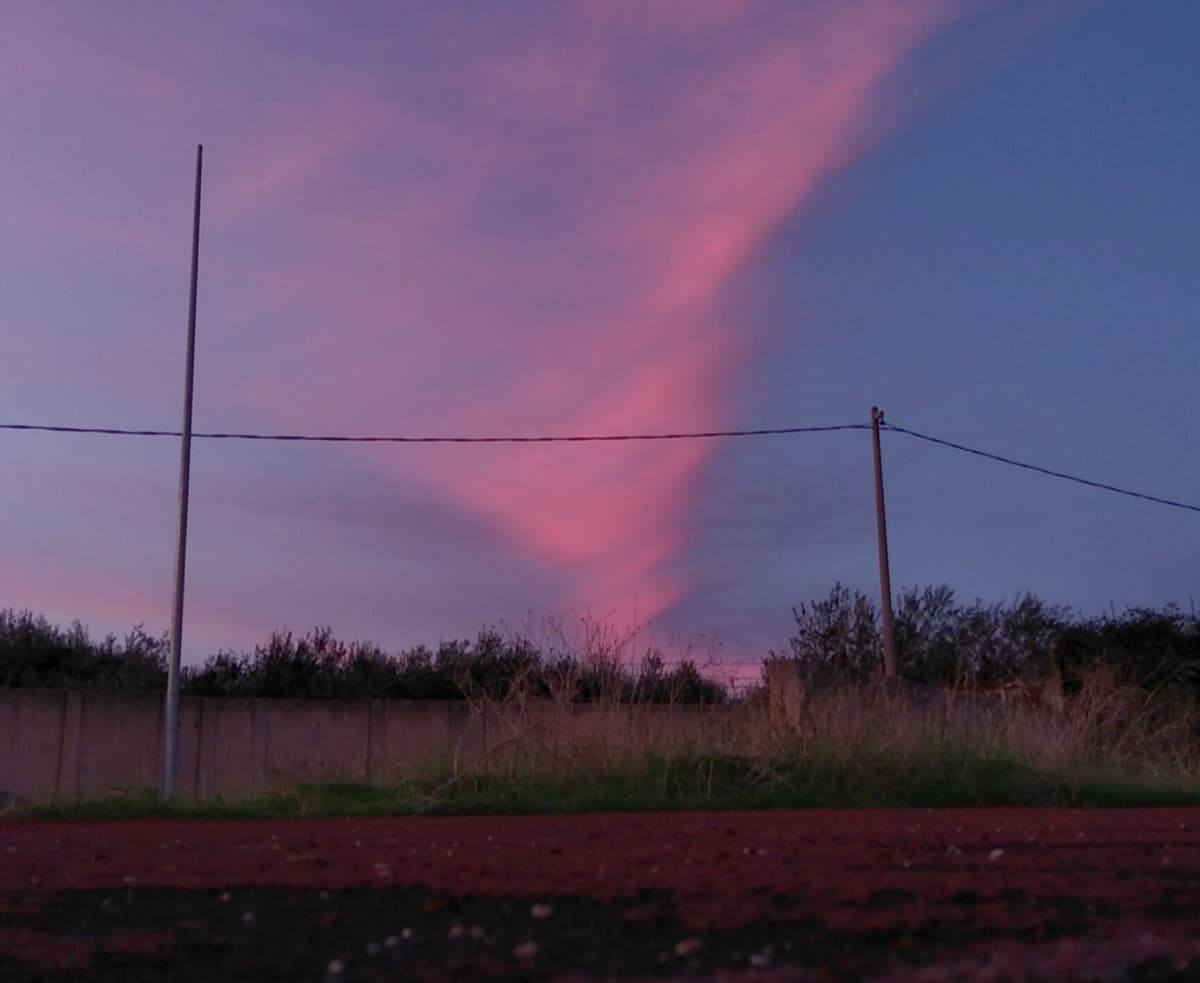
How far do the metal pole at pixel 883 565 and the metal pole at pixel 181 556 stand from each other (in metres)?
12.8

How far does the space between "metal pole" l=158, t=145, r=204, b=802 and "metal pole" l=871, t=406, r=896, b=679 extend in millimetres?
12846

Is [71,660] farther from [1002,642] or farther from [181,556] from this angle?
[1002,642]

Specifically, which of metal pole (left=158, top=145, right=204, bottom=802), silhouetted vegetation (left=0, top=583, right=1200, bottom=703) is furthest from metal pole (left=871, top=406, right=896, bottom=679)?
metal pole (left=158, top=145, right=204, bottom=802)

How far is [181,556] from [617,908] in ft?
49.7

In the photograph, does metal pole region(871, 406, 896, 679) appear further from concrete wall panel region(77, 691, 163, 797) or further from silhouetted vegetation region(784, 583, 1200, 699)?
concrete wall panel region(77, 691, 163, 797)

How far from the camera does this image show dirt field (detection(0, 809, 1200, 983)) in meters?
3.81

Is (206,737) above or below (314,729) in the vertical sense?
below

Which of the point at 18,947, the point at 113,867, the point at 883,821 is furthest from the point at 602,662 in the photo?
the point at 18,947

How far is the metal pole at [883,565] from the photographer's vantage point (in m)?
25.2

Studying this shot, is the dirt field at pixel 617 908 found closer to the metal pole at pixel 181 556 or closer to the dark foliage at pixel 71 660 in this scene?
the metal pole at pixel 181 556

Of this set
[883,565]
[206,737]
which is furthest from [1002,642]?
[206,737]

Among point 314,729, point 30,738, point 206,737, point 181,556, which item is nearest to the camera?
point 181,556

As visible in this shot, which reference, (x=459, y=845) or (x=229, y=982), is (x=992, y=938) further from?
(x=459, y=845)

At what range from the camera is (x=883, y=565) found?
85.4 ft
